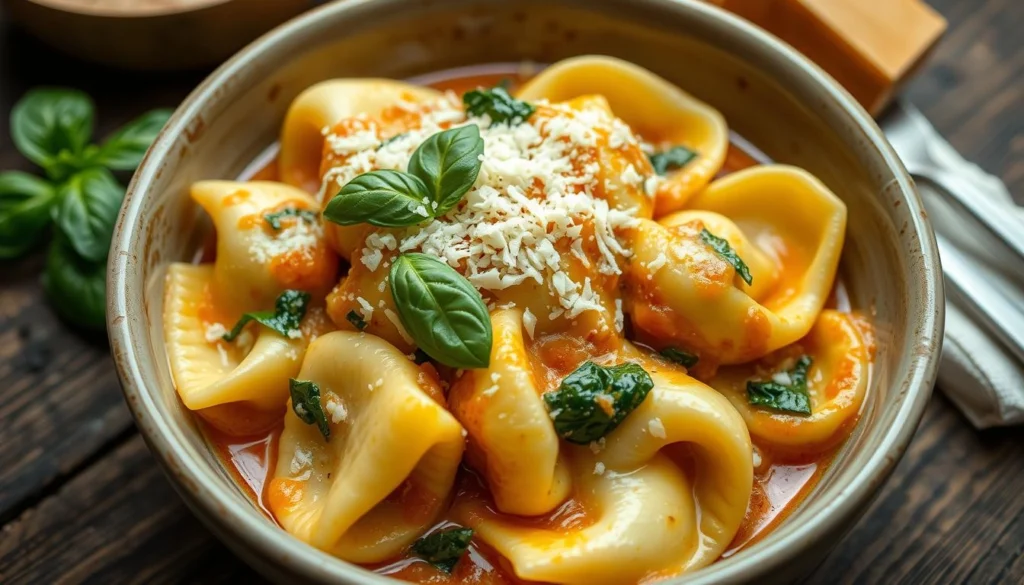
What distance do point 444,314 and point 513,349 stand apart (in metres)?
0.19

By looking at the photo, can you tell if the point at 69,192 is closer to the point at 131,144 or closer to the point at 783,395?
the point at 131,144

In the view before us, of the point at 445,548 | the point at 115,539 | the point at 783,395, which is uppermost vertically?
the point at 783,395

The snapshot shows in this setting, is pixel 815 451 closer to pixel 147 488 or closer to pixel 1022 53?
pixel 147 488

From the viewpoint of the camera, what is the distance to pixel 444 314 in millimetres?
2324

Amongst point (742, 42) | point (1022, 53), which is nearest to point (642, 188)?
point (742, 42)

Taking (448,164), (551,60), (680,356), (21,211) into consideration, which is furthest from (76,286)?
(680,356)

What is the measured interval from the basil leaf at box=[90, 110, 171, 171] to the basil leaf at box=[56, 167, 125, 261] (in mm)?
89

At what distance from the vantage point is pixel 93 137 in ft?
12.1

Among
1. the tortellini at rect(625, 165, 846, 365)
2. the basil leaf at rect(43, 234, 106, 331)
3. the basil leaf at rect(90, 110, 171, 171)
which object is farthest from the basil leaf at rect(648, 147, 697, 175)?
the basil leaf at rect(43, 234, 106, 331)

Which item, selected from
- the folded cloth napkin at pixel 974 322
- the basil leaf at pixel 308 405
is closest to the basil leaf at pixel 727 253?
the folded cloth napkin at pixel 974 322

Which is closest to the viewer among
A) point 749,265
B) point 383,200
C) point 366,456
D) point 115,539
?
point 366,456

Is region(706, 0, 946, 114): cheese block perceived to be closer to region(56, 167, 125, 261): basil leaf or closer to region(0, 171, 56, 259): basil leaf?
region(56, 167, 125, 261): basil leaf

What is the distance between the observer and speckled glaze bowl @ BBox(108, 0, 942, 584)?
7.13 ft

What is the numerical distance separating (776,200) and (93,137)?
2.53m
